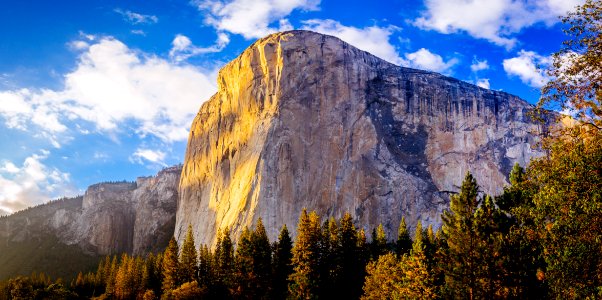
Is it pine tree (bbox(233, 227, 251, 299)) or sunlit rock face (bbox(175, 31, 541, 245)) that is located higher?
sunlit rock face (bbox(175, 31, 541, 245))

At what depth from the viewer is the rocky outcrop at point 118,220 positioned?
15812 centimetres

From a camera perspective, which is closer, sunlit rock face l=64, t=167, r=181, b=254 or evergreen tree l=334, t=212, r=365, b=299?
evergreen tree l=334, t=212, r=365, b=299

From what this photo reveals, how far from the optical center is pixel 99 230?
172125 mm

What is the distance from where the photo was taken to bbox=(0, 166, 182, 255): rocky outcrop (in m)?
158

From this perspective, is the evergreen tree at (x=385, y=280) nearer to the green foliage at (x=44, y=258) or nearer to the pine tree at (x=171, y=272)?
the pine tree at (x=171, y=272)

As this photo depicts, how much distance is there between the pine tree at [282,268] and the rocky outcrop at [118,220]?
329 ft

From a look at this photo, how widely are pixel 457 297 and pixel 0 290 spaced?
9440cm

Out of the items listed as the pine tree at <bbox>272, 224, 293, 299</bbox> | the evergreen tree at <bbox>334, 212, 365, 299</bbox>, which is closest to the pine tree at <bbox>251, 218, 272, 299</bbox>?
the pine tree at <bbox>272, 224, 293, 299</bbox>

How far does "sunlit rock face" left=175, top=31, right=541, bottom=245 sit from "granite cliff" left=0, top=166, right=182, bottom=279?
3275 cm

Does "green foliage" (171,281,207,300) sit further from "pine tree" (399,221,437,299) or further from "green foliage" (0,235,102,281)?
"green foliage" (0,235,102,281)

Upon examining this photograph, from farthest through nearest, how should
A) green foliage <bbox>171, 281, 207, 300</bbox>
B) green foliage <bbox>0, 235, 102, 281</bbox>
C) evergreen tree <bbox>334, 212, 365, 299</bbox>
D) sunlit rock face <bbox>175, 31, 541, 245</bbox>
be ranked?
green foliage <bbox>0, 235, 102, 281</bbox>, sunlit rock face <bbox>175, 31, 541, 245</bbox>, green foliage <bbox>171, 281, 207, 300</bbox>, evergreen tree <bbox>334, 212, 365, 299</bbox>

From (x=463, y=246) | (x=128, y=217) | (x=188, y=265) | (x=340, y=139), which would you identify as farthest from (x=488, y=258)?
(x=128, y=217)

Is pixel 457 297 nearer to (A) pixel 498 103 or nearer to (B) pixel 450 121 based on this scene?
(B) pixel 450 121

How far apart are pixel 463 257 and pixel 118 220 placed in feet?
522
